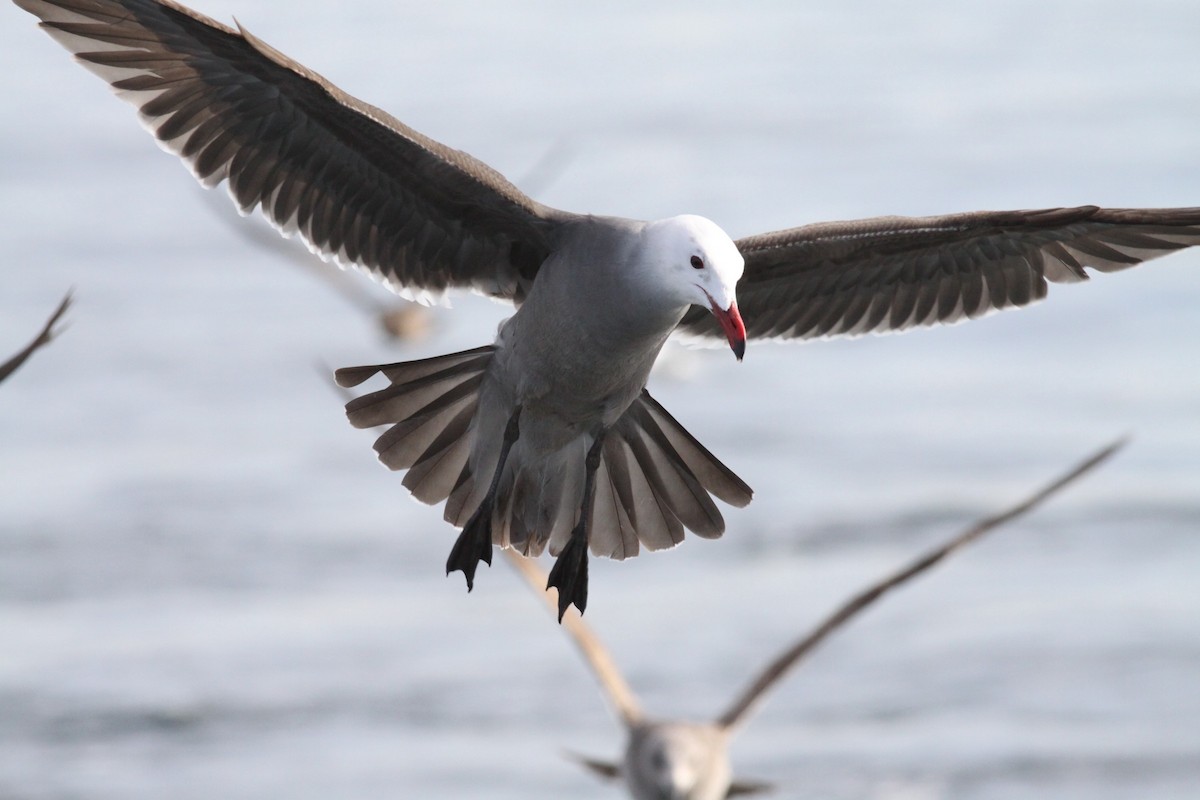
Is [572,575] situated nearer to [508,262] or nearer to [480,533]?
[480,533]

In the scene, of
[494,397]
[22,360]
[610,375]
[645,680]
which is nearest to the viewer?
[22,360]

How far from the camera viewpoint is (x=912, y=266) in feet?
24.9

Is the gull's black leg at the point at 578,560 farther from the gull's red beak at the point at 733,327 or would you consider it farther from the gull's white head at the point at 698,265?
the gull's red beak at the point at 733,327

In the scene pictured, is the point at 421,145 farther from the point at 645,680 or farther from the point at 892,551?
the point at 892,551

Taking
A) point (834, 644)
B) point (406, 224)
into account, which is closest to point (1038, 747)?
point (834, 644)

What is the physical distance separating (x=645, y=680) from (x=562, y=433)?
8.69 m

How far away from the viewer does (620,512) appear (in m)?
7.22

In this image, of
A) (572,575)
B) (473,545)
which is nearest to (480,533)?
(473,545)

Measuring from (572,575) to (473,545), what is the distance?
1.34ft

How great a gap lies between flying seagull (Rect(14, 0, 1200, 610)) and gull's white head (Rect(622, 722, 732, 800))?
1744mm

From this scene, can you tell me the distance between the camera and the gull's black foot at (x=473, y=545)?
677 centimetres

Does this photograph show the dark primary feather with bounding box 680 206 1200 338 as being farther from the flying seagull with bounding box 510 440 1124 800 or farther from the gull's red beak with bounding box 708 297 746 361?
the gull's red beak with bounding box 708 297 746 361

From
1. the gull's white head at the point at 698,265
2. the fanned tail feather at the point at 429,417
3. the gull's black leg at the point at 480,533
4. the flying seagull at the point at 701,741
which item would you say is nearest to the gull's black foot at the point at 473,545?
the gull's black leg at the point at 480,533

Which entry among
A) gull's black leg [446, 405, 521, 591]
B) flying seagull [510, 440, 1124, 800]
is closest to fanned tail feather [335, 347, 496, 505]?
gull's black leg [446, 405, 521, 591]
